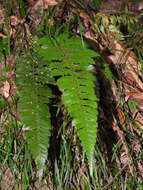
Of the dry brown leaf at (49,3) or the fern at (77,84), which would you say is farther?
the dry brown leaf at (49,3)

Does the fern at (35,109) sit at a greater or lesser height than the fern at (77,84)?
lesser

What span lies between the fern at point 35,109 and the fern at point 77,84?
0.16 meters

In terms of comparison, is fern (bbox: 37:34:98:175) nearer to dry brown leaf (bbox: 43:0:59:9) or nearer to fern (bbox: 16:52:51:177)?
fern (bbox: 16:52:51:177)

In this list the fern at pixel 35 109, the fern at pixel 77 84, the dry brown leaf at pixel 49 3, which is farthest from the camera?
the dry brown leaf at pixel 49 3

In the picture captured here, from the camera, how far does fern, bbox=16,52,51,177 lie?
61.5 inches

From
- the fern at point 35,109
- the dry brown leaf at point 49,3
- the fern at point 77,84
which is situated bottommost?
the fern at point 35,109

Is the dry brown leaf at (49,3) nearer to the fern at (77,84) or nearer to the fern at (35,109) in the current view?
the fern at (77,84)

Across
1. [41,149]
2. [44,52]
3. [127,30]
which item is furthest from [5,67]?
[127,30]

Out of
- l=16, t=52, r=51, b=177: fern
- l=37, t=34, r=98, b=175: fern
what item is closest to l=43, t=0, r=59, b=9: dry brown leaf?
l=37, t=34, r=98, b=175: fern

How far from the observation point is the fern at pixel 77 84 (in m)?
1.46

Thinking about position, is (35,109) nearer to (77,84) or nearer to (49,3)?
(77,84)

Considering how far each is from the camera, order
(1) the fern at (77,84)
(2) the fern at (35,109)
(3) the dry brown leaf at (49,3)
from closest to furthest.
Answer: (1) the fern at (77,84), (2) the fern at (35,109), (3) the dry brown leaf at (49,3)

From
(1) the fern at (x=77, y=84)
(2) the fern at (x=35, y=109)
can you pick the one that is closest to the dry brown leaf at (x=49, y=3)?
(1) the fern at (x=77, y=84)

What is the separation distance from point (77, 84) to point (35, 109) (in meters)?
0.28
